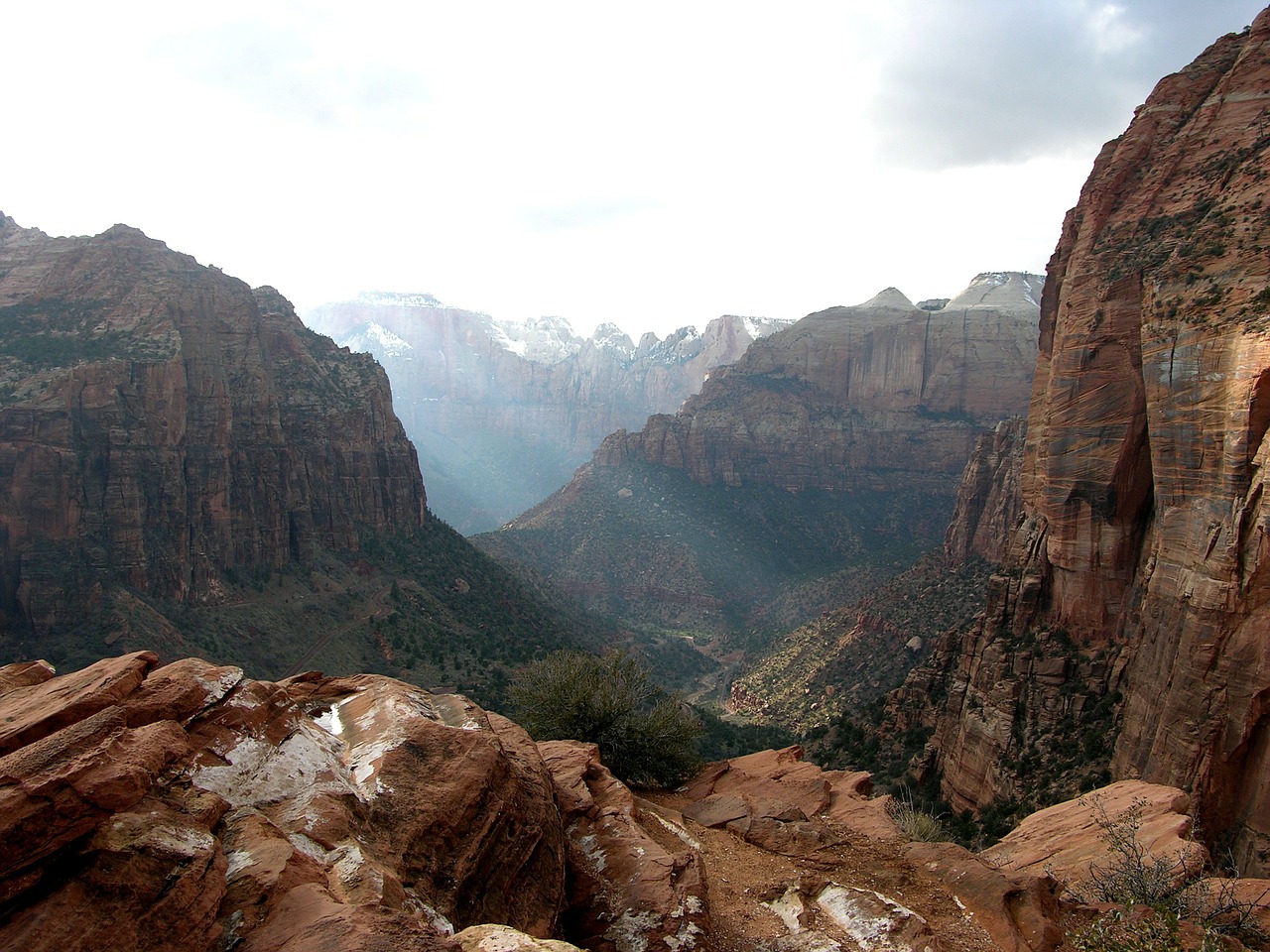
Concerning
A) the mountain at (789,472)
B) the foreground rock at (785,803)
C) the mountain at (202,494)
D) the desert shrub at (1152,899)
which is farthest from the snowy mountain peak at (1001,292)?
the desert shrub at (1152,899)

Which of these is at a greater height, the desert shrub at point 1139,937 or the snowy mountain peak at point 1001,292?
the snowy mountain peak at point 1001,292

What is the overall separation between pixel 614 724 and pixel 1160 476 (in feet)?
65.8

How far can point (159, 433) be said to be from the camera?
5031 centimetres

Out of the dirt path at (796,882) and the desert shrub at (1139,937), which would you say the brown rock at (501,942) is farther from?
the desert shrub at (1139,937)

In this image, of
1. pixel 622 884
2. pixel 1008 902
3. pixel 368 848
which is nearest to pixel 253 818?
pixel 368 848

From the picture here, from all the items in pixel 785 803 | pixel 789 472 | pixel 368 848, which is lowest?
pixel 789 472

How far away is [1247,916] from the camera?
464 inches

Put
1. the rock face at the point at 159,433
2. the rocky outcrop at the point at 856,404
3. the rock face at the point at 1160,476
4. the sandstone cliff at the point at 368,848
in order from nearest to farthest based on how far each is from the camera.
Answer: the sandstone cliff at the point at 368,848 < the rock face at the point at 1160,476 < the rock face at the point at 159,433 < the rocky outcrop at the point at 856,404

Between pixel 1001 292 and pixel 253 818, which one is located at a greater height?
pixel 1001 292

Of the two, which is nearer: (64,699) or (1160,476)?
(64,699)

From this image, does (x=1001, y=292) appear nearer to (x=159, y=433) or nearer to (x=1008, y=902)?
(x=159, y=433)

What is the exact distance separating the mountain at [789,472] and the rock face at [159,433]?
34.9 m

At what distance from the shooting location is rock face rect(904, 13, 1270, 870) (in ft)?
68.4

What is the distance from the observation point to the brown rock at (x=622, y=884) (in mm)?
10312
